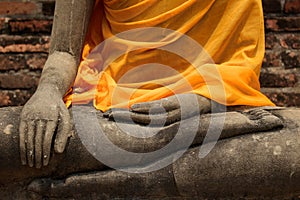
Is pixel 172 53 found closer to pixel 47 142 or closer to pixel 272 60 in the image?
pixel 47 142

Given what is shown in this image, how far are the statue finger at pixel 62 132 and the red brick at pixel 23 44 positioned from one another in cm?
94

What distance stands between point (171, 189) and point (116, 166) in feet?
0.46

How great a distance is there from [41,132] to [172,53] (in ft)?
1.49

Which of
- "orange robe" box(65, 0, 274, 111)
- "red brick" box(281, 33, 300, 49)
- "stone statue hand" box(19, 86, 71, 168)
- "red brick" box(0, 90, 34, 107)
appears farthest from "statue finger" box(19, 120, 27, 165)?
"red brick" box(281, 33, 300, 49)

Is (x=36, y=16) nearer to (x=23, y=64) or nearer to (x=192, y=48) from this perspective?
(x=23, y=64)

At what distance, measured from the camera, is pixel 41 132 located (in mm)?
1451

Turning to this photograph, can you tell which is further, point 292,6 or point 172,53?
point 292,6

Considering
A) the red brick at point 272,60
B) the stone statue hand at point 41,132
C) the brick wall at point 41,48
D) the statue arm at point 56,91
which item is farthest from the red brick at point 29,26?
the stone statue hand at point 41,132

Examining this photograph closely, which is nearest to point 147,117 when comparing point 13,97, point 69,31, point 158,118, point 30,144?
point 158,118

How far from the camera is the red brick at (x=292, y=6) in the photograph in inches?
95.3

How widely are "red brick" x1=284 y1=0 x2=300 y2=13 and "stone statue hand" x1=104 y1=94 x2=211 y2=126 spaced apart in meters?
1.03

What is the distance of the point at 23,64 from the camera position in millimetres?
2371

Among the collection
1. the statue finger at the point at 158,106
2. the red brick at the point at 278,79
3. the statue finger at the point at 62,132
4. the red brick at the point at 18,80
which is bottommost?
the red brick at the point at 18,80

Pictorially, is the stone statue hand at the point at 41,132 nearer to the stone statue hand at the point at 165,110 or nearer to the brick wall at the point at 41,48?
the stone statue hand at the point at 165,110
